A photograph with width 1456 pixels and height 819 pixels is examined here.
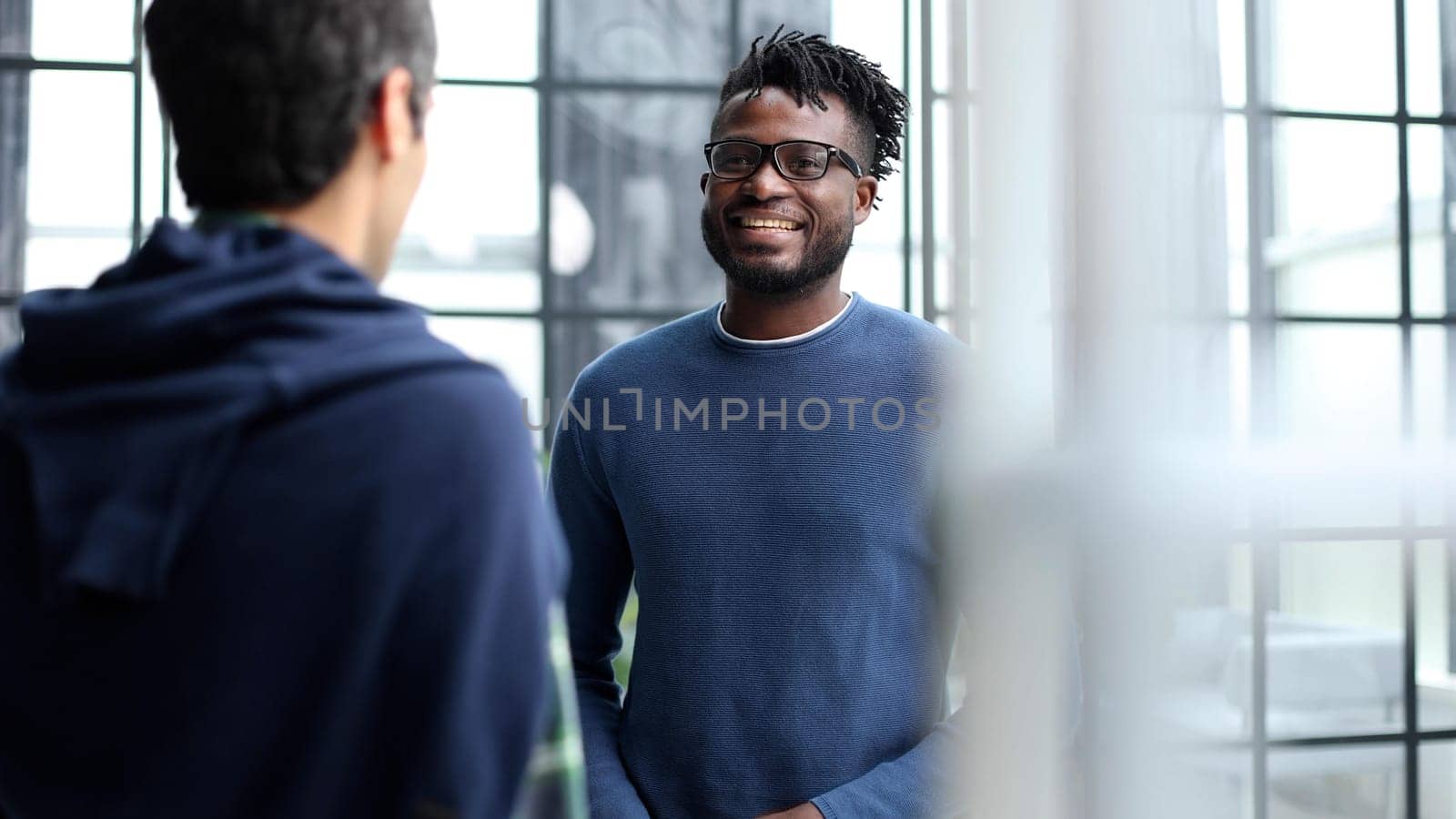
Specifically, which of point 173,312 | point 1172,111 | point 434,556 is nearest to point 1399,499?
point 1172,111

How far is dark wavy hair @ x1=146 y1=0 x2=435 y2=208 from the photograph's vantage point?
1.91 feet

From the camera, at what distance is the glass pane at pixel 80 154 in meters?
2.98

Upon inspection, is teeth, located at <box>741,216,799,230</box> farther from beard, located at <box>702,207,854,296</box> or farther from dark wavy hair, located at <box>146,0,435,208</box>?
dark wavy hair, located at <box>146,0,435,208</box>

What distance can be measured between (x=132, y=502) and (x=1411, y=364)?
520 mm

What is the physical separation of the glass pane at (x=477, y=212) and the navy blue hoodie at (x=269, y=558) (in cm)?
256

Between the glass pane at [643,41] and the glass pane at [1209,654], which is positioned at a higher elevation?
the glass pane at [643,41]

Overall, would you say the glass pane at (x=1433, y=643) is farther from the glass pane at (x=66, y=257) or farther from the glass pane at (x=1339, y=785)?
the glass pane at (x=66, y=257)

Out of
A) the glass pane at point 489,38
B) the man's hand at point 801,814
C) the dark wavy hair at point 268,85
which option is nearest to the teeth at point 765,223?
the man's hand at point 801,814

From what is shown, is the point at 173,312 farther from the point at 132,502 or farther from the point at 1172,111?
the point at 1172,111

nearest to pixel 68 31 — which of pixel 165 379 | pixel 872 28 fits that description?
pixel 872 28

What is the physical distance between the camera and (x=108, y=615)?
546 mm

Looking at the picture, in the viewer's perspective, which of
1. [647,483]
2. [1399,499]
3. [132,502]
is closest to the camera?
A: [1399,499]

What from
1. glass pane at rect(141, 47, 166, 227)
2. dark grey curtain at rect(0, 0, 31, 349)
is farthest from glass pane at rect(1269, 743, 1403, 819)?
dark grey curtain at rect(0, 0, 31, 349)

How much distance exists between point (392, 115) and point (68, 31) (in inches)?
115
